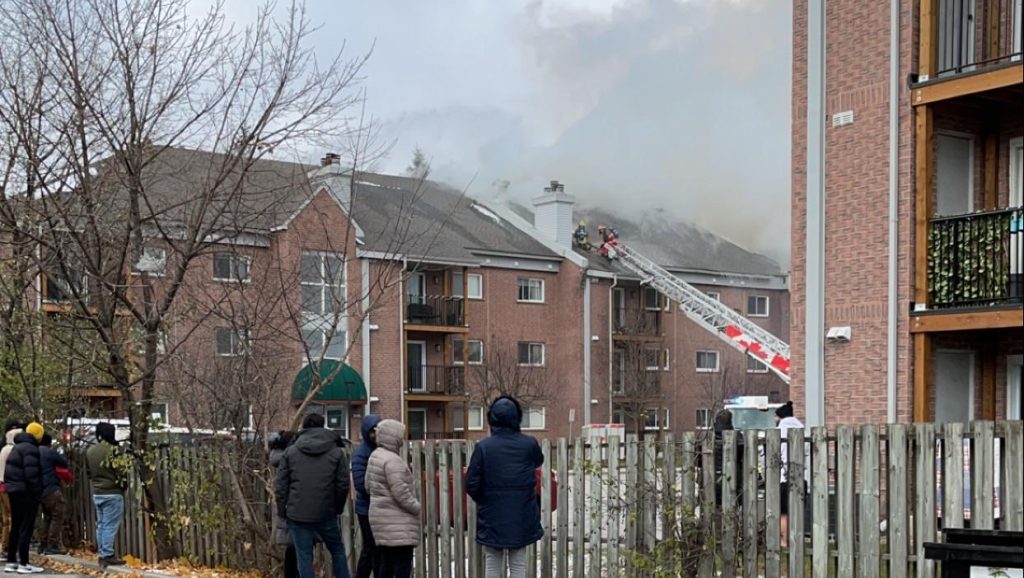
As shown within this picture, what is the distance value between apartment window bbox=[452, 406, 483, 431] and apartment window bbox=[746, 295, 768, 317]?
48.7ft

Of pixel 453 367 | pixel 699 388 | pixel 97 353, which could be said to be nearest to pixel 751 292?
pixel 699 388

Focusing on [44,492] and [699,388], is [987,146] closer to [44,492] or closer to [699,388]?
[44,492]

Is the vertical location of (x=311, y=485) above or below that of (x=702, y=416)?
above

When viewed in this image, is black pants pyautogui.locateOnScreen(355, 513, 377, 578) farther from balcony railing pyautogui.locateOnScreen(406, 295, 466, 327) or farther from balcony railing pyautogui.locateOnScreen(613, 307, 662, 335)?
balcony railing pyautogui.locateOnScreen(613, 307, 662, 335)

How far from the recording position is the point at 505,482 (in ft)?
30.7

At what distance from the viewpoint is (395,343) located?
46656 mm

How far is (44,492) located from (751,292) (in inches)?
1855

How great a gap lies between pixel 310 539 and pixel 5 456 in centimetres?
523

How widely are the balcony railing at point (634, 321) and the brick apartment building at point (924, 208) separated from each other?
37.2m

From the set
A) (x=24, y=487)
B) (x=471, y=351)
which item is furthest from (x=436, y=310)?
(x=24, y=487)

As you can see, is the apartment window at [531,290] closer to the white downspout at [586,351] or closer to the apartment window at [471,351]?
the white downspout at [586,351]

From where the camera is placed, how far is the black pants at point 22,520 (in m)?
13.7

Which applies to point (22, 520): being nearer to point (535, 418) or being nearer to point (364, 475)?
point (364, 475)

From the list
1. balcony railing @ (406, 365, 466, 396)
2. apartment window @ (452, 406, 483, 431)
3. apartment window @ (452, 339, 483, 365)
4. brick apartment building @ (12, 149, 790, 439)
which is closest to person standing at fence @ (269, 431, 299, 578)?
brick apartment building @ (12, 149, 790, 439)
